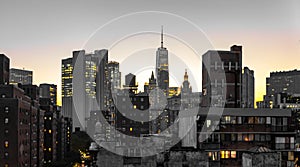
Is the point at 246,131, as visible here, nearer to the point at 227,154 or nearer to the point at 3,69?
the point at 227,154

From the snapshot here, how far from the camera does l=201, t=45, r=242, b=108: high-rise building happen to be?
79438 mm

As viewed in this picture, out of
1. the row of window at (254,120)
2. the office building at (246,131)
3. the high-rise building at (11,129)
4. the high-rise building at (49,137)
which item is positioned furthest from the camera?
the high-rise building at (49,137)

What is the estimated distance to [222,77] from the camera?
3201 inches

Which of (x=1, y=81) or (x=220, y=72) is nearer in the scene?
(x=220, y=72)

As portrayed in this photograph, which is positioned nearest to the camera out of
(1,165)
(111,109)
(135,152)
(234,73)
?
(135,152)

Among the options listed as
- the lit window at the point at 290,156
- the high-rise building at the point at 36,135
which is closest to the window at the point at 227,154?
the lit window at the point at 290,156

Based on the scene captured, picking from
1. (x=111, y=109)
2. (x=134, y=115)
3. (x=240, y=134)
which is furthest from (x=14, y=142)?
(x=111, y=109)

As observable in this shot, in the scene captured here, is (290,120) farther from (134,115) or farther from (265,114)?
(134,115)

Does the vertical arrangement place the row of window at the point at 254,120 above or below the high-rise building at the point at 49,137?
above

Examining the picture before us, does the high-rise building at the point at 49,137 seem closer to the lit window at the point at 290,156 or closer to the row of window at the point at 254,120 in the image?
the row of window at the point at 254,120

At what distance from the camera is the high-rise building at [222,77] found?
7944 centimetres

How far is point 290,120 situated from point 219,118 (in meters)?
7.00

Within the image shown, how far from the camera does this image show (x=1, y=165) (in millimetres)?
71312

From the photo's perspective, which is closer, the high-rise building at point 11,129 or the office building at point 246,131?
the office building at point 246,131
